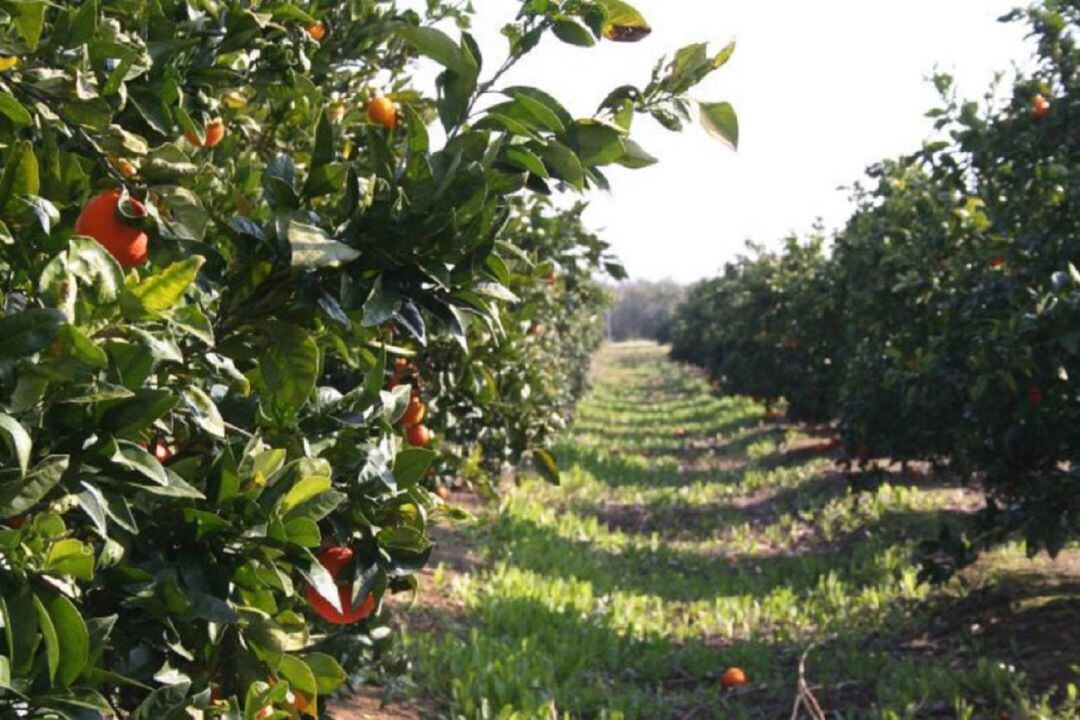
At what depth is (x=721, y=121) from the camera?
1.59 metres

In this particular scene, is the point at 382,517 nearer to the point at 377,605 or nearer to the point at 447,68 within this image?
the point at 377,605

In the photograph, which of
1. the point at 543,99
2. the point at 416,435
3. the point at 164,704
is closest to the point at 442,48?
the point at 543,99

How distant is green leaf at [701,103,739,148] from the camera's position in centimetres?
158

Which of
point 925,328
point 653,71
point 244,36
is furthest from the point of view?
point 925,328

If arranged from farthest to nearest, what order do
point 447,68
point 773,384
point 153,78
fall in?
1. point 773,384
2. point 153,78
3. point 447,68

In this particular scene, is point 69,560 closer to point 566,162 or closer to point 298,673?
point 298,673

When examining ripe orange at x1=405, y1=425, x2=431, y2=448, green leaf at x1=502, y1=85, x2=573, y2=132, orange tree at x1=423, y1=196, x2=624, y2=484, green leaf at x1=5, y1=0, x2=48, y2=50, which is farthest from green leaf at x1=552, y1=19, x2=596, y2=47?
ripe orange at x1=405, y1=425, x2=431, y2=448

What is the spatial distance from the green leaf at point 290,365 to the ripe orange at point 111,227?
0.24 m

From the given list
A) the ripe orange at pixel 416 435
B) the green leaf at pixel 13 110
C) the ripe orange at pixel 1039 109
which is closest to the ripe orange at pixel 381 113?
the ripe orange at pixel 416 435

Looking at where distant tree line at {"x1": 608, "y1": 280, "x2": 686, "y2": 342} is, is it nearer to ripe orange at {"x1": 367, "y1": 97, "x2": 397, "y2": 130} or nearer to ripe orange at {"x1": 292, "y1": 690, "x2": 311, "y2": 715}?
ripe orange at {"x1": 367, "y1": 97, "x2": 397, "y2": 130}

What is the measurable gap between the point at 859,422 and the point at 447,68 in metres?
6.64

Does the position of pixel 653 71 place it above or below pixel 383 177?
above

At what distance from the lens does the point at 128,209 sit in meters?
1.46

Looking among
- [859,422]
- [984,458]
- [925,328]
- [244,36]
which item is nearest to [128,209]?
[244,36]
